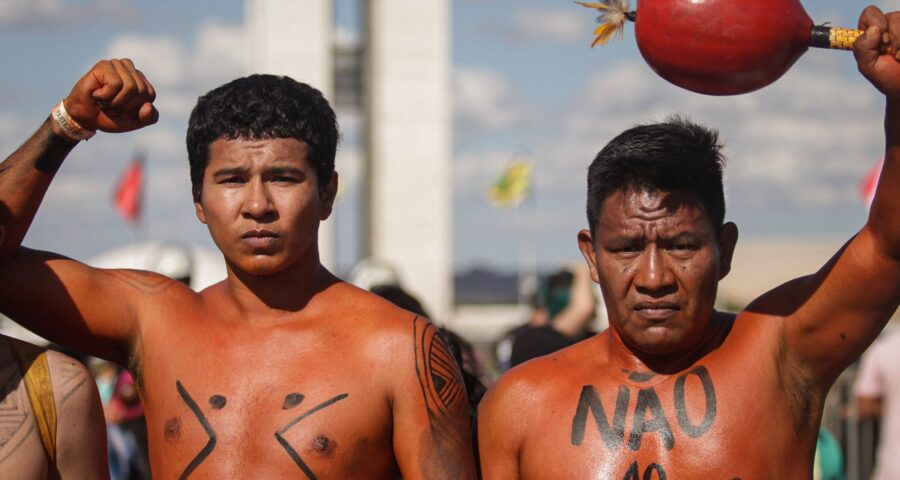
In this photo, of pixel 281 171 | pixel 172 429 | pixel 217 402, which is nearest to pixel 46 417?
pixel 172 429

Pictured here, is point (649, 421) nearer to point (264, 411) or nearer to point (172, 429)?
point (264, 411)

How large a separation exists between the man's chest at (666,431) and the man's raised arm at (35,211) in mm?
1288

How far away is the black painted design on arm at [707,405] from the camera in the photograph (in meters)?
3.64

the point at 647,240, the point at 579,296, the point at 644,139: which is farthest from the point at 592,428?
the point at 579,296

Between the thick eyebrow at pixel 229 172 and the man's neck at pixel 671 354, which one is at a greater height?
the thick eyebrow at pixel 229 172

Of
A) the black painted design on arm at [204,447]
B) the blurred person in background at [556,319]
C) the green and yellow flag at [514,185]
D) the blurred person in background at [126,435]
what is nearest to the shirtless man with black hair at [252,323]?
the black painted design on arm at [204,447]

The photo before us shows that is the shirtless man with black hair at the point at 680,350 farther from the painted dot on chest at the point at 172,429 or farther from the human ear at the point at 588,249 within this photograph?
the painted dot on chest at the point at 172,429

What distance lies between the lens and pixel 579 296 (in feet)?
23.0

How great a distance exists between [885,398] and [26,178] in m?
5.56

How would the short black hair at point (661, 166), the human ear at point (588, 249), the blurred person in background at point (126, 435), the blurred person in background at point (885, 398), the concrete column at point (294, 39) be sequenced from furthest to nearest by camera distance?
the concrete column at point (294, 39), the blurred person in background at point (885, 398), the blurred person in background at point (126, 435), the human ear at point (588, 249), the short black hair at point (661, 166)

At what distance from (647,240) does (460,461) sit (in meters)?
0.80

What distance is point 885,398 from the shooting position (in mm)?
7848

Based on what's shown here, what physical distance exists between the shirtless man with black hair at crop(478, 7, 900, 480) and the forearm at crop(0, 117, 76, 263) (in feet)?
4.55

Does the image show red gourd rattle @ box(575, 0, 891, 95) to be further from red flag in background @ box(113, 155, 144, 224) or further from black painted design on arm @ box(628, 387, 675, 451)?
red flag in background @ box(113, 155, 144, 224)
